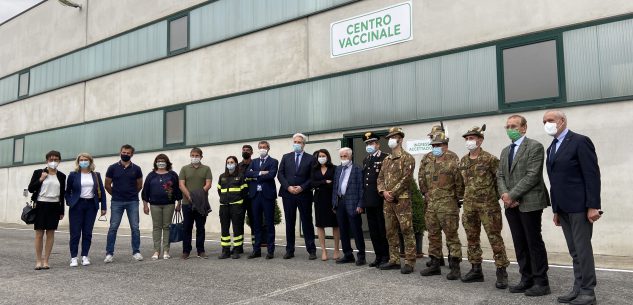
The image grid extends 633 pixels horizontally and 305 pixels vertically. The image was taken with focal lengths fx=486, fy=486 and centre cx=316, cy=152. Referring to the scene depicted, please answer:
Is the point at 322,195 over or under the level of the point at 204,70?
under

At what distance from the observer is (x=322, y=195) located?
8102 mm

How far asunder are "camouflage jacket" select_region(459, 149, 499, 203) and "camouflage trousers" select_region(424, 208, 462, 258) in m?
0.43

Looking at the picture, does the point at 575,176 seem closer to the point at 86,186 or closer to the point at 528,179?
the point at 528,179

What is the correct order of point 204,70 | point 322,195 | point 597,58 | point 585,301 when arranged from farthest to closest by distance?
point 204,70 < point 597,58 < point 322,195 < point 585,301

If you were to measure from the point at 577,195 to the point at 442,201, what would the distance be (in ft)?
5.78

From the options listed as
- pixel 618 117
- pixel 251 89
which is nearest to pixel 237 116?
pixel 251 89

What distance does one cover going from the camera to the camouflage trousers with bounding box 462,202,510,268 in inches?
223

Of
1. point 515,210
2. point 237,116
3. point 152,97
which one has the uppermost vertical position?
point 152,97

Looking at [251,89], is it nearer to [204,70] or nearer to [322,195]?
[204,70]

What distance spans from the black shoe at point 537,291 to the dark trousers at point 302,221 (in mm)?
3762

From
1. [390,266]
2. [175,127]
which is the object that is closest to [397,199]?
[390,266]

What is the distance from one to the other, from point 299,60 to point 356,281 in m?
8.35

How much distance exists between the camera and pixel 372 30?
1187 centimetres

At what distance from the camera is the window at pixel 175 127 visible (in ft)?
53.4
